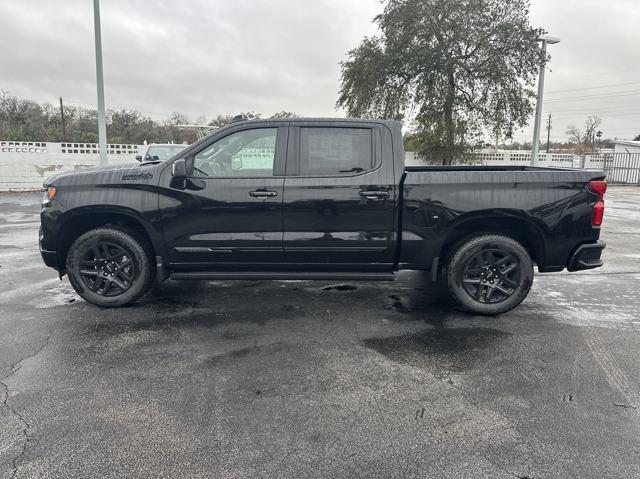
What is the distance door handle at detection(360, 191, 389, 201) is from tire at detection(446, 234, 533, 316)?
3.18ft

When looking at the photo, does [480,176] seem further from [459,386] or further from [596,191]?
[459,386]

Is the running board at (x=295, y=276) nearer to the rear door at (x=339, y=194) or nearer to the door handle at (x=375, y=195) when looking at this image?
the rear door at (x=339, y=194)

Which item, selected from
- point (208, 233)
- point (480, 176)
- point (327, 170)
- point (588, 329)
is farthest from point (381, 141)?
point (588, 329)

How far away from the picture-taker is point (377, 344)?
4.01 metres

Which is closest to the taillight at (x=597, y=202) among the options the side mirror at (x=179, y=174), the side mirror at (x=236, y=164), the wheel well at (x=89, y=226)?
the side mirror at (x=236, y=164)

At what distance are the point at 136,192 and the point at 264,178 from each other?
4.20 ft

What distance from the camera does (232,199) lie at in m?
4.44

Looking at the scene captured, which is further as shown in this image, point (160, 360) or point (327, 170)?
point (327, 170)

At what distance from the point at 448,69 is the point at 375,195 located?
19037mm

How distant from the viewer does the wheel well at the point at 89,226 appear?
4.68m

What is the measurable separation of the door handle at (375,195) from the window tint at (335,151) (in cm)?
24

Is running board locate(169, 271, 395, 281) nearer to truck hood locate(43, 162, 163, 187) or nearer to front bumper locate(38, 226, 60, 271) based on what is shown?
truck hood locate(43, 162, 163, 187)

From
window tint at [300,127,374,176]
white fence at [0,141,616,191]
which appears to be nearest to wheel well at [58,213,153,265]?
window tint at [300,127,374,176]

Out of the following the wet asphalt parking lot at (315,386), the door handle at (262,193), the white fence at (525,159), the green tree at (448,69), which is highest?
the green tree at (448,69)
